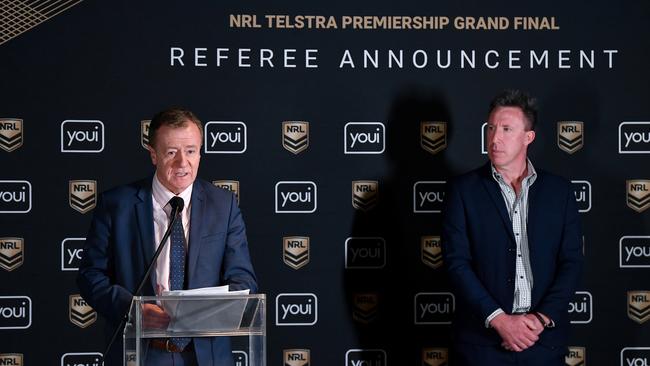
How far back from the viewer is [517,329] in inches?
154

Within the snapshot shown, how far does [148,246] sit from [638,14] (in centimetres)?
299

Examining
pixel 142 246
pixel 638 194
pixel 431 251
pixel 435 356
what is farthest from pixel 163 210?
pixel 638 194

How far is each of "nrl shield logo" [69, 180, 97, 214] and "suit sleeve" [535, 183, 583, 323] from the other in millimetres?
2284

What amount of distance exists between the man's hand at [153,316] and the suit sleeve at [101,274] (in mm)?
565

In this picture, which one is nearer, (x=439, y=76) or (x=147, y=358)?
(x=147, y=358)

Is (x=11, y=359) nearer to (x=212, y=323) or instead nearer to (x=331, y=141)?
(x=331, y=141)

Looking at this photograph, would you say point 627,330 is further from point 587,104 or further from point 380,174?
point 380,174

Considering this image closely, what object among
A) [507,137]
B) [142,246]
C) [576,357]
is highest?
[507,137]

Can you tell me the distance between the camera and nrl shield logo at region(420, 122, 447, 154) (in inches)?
189

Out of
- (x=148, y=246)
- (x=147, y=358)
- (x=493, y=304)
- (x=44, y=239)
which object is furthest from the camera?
(x=44, y=239)

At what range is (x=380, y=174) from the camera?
4.79 meters

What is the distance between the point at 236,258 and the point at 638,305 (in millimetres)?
2430

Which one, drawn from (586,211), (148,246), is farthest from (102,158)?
(586,211)

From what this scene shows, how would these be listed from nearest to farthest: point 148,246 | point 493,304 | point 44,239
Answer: point 148,246
point 493,304
point 44,239
